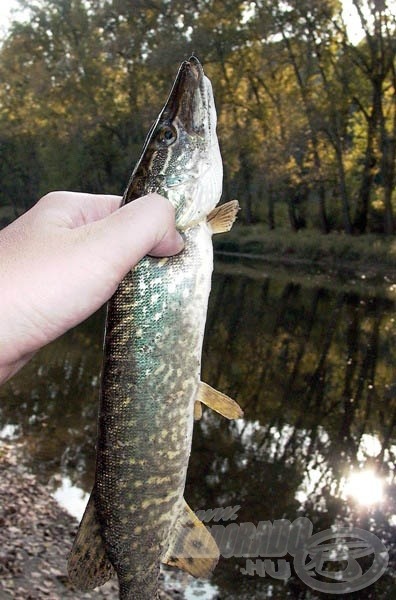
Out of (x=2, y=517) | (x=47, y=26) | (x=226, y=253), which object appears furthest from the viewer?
(x=47, y=26)

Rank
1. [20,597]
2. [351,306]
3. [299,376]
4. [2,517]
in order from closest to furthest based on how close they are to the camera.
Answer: [20,597] → [2,517] → [299,376] → [351,306]

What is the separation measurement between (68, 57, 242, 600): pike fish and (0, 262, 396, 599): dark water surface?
15.0ft

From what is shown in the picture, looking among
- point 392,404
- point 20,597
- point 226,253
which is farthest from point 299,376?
point 226,253

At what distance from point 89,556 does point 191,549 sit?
469 mm

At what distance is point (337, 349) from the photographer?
16672mm

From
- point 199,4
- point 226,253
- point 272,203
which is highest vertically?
point 199,4

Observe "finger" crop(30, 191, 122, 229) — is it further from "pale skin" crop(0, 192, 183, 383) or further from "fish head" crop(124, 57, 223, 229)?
"fish head" crop(124, 57, 223, 229)

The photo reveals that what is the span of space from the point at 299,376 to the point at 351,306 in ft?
28.1

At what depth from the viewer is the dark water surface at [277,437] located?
7.79 meters

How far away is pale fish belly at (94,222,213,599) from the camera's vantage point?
9.40 feet

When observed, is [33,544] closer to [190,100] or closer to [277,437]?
[277,437]

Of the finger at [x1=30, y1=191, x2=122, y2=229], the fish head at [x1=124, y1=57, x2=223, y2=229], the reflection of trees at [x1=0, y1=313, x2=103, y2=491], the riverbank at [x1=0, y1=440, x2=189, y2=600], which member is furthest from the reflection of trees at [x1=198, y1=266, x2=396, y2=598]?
the fish head at [x1=124, y1=57, x2=223, y2=229]

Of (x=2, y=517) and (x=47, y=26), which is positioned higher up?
(x=47, y=26)

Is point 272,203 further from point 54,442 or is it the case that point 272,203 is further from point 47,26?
point 54,442
